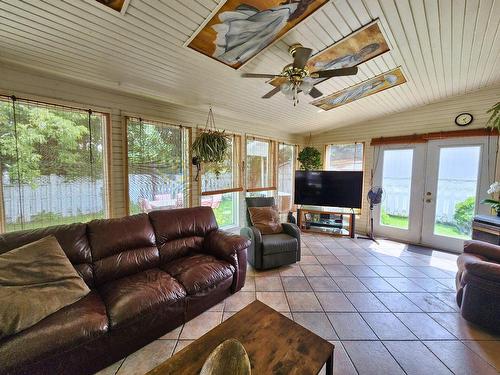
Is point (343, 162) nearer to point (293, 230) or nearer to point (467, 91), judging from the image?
point (467, 91)

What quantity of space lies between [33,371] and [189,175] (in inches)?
98.6

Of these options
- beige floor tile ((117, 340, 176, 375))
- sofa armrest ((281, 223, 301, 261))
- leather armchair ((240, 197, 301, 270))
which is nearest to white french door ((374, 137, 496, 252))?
sofa armrest ((281, 223, 301, 261))

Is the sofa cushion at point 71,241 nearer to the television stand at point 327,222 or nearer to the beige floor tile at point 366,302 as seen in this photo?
the beige floor tile at point 366,302

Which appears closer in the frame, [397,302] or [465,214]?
[397,302]

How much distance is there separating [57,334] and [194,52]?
239 cm

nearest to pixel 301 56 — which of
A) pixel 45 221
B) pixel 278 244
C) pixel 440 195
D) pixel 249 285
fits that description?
pixel 278 244

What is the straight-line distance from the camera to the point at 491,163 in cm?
334

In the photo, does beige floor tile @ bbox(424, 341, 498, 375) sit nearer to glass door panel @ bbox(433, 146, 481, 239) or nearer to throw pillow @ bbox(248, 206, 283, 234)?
throw pillow @ bbox(248, 206, 283, 234)

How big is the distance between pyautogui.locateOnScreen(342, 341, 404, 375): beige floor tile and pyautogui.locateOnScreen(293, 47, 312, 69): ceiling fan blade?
2.42 m

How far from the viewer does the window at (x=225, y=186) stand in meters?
3.59

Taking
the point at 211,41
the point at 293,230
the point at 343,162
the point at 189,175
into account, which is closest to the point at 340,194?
the point at 343,162

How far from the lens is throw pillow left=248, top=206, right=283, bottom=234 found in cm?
327

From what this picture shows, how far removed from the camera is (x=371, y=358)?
1583 mm

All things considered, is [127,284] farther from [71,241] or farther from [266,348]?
[266,348]
